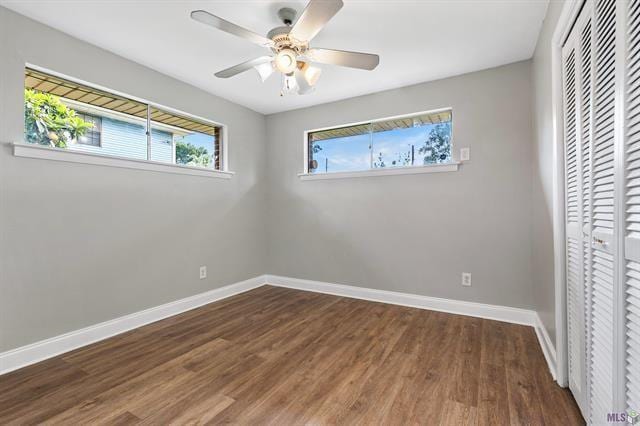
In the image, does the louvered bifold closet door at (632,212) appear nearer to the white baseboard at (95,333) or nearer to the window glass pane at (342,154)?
the window glass pane at (342,154)

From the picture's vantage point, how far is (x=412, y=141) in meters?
3.38

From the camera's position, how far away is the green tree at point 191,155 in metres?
3.25

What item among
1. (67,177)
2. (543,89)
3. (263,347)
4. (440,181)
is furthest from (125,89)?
(543,89)

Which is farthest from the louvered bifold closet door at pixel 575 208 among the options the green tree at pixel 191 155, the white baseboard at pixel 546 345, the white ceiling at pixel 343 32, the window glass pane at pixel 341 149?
the green tree at pixel 191 155

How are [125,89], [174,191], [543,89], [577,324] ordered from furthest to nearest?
[174,191] < [125,89] < [543,89] < [577,324]

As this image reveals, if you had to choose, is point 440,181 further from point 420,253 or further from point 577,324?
point 577,324

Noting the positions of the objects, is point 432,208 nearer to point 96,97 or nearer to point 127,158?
point 127,158

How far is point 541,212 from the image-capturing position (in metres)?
2.29

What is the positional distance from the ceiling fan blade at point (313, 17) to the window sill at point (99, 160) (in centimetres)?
191

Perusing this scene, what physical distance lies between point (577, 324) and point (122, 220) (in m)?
3.36

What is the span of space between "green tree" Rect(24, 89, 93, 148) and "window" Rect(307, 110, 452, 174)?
2.53 metres

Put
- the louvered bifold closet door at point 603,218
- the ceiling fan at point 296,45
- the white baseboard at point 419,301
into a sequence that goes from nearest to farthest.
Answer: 1. the louvered bifold closet door at point 603,218
2. the ceiling fan at point 296,45
3. the white baseboard at point 419,301

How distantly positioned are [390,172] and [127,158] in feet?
8.81

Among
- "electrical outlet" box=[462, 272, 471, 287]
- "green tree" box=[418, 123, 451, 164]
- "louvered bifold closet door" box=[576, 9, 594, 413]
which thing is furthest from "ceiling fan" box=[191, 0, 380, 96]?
"electrical outlet" box=[462, 272, 471, 287]
